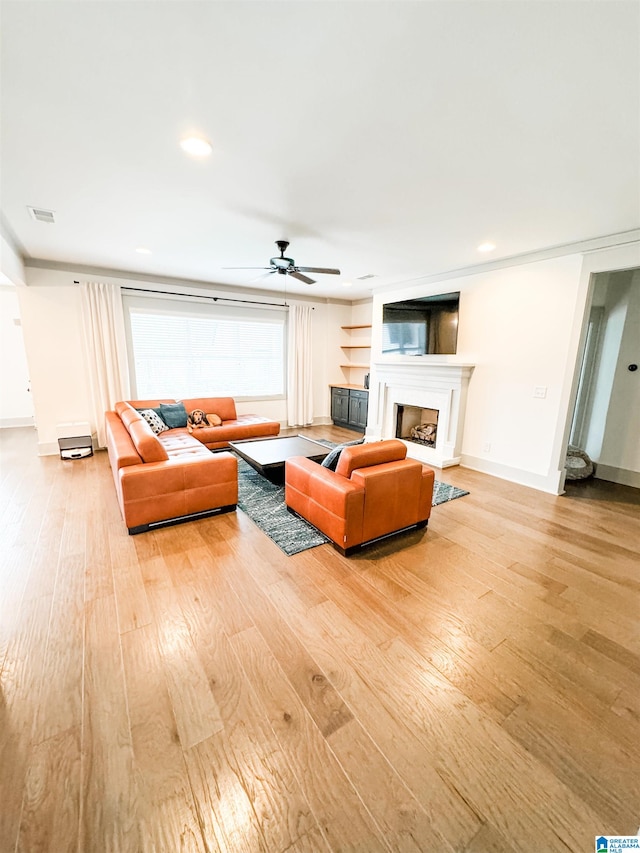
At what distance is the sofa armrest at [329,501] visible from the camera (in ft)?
7.80

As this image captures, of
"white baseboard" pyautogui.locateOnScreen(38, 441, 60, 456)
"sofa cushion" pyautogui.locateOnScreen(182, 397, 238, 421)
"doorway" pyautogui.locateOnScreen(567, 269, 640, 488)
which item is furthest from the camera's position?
"sofa cushion" pyautogui.locateOnScreen(182, 397, 238, 421)

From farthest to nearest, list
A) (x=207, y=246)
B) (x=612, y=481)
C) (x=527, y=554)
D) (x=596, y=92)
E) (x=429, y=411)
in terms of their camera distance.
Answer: (x=429, y=411) → (x=612, y=481) → (x=207, y=246) → (x=527, y=554) → (x=596, y=92)

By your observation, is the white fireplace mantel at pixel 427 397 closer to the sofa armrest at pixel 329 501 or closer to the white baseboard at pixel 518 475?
the white baseboard at pixel 518 475

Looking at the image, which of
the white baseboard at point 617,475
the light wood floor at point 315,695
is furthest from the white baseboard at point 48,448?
the white baseboard at point 617,475

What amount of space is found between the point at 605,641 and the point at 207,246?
4566 millimetres

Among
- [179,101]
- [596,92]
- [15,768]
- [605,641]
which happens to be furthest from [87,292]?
[605,641]

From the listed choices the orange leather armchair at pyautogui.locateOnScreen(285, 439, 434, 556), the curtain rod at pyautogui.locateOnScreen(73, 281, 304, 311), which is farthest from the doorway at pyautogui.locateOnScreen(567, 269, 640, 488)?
the curtain rod at pyautogui.locateOnScreen(73, 281, 304, 311)

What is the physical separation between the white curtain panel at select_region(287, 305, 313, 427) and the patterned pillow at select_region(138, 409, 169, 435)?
8.84ft

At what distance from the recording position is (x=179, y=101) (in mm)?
1576

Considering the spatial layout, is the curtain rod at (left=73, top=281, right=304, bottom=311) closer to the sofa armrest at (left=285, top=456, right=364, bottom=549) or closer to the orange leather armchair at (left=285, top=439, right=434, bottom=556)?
the sofa armrest at (left=285, top=456, right=364, bottom=549)

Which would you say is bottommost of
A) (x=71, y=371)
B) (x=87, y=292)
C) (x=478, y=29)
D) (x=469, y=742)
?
(x=469, y=742)

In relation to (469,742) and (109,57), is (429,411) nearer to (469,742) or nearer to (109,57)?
(469,742)

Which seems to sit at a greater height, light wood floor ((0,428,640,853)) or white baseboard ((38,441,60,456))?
white baseboard ((38,441,60,456))

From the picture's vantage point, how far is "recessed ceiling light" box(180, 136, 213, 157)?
1.86m
